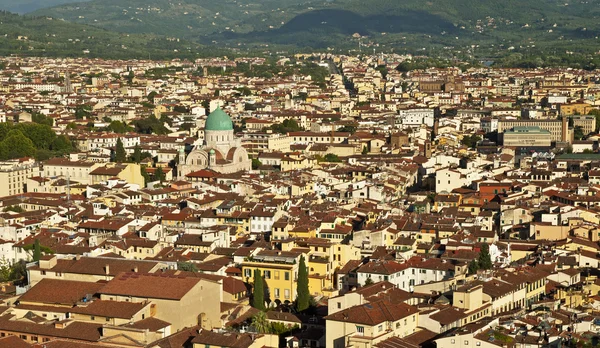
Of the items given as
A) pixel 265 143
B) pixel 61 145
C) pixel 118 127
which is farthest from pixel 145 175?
pixel 118 127

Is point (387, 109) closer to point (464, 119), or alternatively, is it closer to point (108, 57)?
point (464, 119)

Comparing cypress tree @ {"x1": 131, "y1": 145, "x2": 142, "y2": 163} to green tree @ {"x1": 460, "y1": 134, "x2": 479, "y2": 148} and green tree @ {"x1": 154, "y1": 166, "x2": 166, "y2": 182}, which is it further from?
green tree @ {"x1": 460, "y1": 134, "x2": 479, "y2": 148}

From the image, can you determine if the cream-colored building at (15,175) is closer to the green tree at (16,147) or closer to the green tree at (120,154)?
the green tree at (120,154)

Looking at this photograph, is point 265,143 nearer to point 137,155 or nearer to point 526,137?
point 137,155

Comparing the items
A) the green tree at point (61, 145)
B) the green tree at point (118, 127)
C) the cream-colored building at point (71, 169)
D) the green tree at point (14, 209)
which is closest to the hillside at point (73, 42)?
the green tree at point (118, 127)

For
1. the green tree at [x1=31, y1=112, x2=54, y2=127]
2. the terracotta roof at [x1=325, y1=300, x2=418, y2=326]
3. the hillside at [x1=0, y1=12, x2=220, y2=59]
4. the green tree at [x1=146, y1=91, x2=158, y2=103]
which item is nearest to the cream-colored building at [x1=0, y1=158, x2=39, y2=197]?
the green tree at [x1=31, y1=112, x2=54, y2=127]

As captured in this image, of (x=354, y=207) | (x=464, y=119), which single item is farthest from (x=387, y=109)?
(x=354, y=207)
